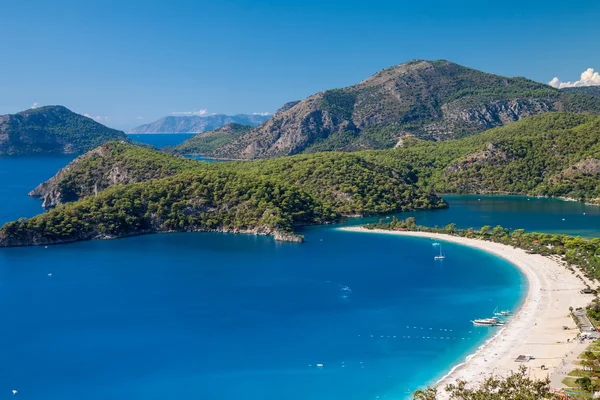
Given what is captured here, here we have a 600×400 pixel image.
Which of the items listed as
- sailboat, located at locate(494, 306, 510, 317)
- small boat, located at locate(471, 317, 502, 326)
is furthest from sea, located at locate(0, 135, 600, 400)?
sailboat, located at locate(494, 306, 510, 317)

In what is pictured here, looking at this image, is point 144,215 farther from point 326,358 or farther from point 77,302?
point 326,358

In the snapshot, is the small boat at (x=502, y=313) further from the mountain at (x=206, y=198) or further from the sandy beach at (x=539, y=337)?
the mountain at (x=206, y=198)

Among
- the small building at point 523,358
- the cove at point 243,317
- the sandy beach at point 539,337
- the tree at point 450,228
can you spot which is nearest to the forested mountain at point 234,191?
the cove at point 243,317

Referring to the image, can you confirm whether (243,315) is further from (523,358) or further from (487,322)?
(523,358)

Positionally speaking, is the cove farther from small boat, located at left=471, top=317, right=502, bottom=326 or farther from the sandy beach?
the sandy beach

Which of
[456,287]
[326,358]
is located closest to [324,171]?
[456,287]
